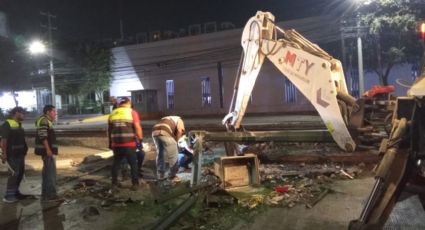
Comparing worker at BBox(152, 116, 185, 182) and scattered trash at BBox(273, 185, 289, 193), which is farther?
worker at BBox(152, 116, 185, 182)

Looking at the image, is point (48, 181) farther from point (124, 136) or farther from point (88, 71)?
point (88, 71)

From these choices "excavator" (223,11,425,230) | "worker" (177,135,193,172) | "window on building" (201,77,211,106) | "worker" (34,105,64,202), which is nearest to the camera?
"excavator" (223,11,425,230)

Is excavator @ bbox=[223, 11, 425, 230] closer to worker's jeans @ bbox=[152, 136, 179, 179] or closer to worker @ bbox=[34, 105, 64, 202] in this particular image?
worker's jeans @ bbox=[152, 136, 179, 179]

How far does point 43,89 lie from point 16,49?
16.3ft

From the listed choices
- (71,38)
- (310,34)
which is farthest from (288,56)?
(71,38)

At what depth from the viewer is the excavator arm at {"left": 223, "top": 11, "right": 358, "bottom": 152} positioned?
701cm

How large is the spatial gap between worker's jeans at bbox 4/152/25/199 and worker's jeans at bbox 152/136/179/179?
2.54 meters

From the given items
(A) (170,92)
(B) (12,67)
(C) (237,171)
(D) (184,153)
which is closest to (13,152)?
(D) (184,153)

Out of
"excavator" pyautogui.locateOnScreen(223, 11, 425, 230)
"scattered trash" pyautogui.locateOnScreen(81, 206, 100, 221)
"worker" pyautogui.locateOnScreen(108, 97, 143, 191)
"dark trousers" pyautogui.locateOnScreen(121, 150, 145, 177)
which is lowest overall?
"scattered trash" pyautogui.locateOnScreen(81, 206, 100, 221)

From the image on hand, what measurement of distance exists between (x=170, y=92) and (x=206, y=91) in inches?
147

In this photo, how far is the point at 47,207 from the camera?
7461mm

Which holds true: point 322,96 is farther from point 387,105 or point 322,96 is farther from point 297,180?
point 297,180

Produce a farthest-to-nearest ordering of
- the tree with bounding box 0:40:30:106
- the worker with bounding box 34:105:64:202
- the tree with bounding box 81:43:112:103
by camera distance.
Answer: the tree with bounding box 0:40:30:106, the tree with bounding box 81:43:112:103, the worker with bounding box 34:105:64:202

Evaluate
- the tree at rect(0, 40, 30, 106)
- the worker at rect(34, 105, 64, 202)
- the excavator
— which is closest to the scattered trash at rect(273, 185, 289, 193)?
the excavator
